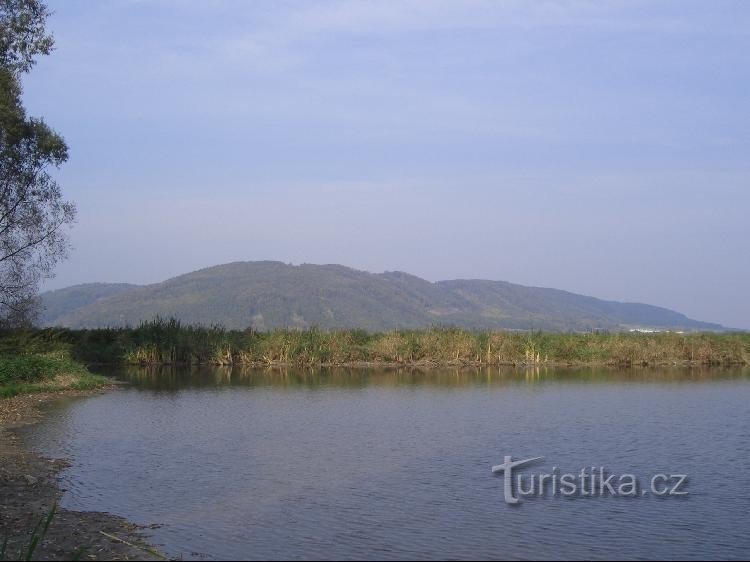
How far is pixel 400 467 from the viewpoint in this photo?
601 inches

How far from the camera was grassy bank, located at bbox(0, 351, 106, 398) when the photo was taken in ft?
84.6

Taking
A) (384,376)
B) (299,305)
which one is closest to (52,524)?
(384,376)

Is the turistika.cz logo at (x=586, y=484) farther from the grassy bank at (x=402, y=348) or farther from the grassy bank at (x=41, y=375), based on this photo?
the grassy bank at (x=402, y=348)

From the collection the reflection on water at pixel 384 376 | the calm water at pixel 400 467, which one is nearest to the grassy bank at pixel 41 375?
the calm water at pixel 400 467

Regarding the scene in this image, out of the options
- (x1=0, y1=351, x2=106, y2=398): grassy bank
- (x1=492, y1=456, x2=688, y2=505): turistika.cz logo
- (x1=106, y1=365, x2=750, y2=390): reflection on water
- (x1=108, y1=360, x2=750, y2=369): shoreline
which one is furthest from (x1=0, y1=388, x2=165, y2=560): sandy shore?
(x1=108, y1=360, x2=750, y2=369): shoreline

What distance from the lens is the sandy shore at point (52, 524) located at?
955 cm

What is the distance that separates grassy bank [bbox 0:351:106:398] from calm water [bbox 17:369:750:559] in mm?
2314

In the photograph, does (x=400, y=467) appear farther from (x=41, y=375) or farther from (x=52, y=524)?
(x=41, y=375)

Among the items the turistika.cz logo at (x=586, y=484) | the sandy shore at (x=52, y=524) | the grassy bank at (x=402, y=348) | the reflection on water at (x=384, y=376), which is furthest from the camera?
the grassy bank at (x=402, y=348)

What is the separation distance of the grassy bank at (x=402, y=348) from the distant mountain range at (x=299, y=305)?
82797 mm

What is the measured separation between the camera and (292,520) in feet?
37.8

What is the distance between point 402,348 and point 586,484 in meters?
28.9

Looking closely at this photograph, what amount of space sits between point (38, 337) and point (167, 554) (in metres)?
23.7

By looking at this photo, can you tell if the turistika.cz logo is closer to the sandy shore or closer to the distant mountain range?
the sandy shore
